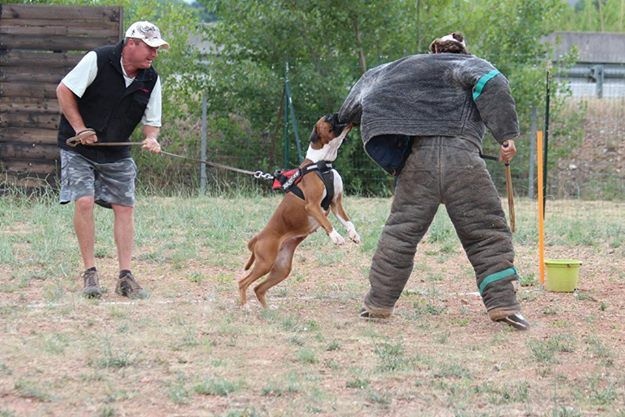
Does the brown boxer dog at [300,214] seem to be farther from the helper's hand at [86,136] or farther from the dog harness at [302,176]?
the helper's hand at [86,136]

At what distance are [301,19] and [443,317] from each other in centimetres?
973

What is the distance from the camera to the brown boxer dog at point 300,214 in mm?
8102

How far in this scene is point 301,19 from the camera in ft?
55.7

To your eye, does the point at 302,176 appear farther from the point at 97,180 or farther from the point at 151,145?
the point at 97,180

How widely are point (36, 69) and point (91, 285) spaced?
289 inches

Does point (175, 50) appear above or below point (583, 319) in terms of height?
above

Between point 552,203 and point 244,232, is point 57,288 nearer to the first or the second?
point 244,232

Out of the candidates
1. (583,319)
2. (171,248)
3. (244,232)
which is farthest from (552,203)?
(583,319)

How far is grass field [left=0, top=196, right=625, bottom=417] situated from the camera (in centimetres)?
566

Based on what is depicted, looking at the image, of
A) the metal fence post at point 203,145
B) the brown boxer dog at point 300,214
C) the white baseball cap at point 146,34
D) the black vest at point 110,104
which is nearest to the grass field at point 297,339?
the brown boxer dog at point 300,214

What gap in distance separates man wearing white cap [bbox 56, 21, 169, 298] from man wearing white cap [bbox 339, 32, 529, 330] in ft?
5.69

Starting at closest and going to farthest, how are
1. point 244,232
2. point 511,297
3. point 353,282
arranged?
1. point 511,297
2. point 353,282
3. point 244,232

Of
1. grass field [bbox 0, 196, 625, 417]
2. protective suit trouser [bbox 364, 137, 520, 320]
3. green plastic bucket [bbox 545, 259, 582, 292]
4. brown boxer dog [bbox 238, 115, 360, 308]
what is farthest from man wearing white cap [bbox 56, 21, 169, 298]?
green plastic bucket [bbox 545, 259, 582, 292]

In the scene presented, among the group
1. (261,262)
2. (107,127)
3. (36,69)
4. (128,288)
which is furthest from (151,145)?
(36,69)
